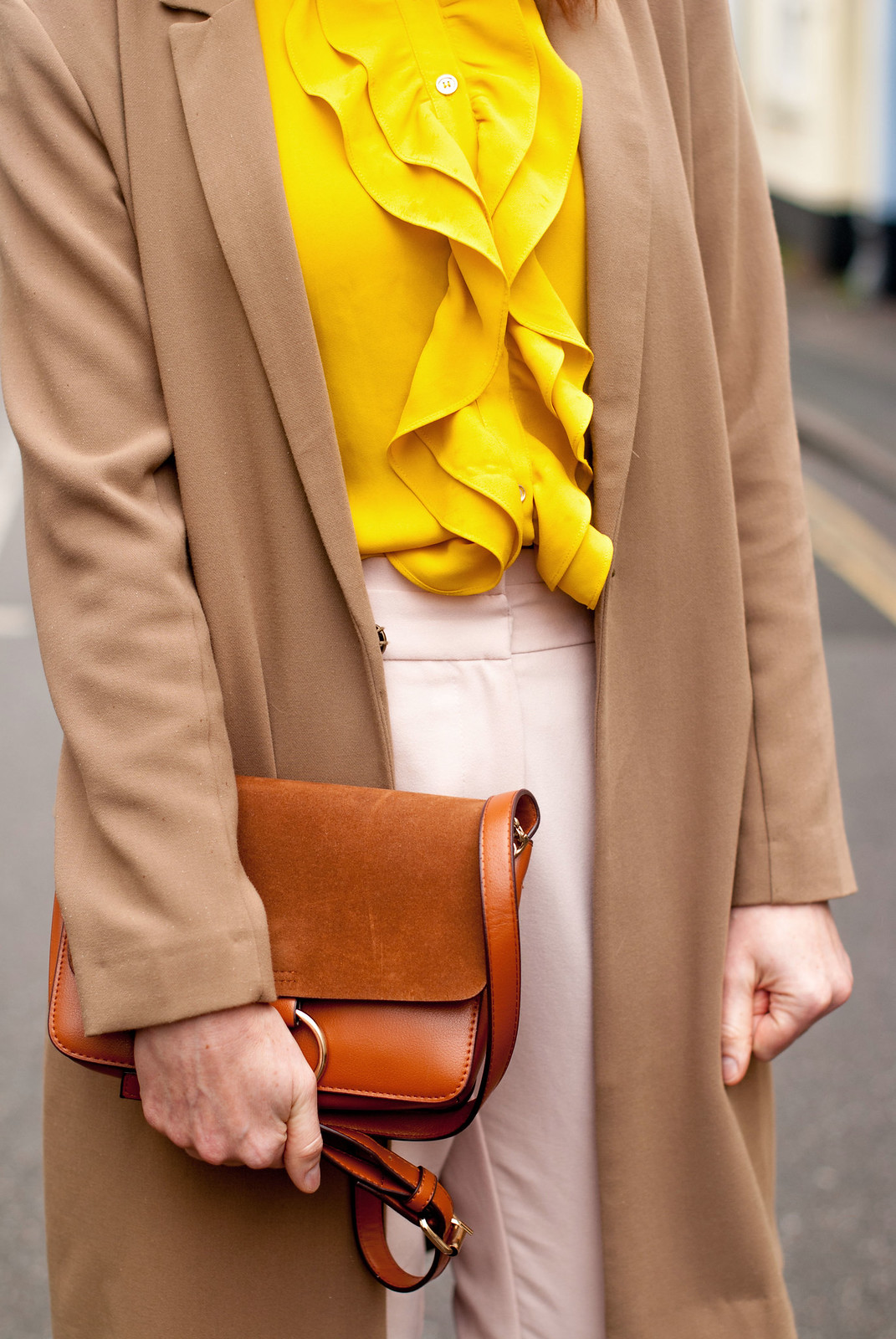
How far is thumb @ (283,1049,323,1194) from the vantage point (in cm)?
123

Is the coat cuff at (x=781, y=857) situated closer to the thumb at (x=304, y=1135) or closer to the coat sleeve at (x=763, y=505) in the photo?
the coat sleeve at (x=763, y=505)

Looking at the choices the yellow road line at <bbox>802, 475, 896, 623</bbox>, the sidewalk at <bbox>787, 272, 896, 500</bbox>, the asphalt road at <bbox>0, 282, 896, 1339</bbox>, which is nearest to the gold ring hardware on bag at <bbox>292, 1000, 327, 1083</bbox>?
the asphalt road at <bbox>0, 282, 896, 1339</bbox>

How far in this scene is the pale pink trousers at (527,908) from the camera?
4.59 ft

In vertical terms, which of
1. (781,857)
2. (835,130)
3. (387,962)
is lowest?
(835,130)

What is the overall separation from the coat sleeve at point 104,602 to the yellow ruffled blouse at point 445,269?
20 centimetres

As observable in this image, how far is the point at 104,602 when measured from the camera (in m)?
1.25

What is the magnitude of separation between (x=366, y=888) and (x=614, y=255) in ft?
2.19

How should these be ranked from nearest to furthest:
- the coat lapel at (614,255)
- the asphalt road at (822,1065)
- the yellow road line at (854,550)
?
the coat lapel at (614,255)
the asphalt road at (822,1065)
the yellow road line at (854,550)

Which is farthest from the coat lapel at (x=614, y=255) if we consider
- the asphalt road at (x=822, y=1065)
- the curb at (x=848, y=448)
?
the curb at (x=848, y=448)

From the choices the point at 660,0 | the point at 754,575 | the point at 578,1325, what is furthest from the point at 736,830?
the point at 660,0

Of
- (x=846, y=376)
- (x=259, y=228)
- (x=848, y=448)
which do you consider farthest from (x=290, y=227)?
(x=846, y=376)

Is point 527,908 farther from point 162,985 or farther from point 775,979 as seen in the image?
point 162,985

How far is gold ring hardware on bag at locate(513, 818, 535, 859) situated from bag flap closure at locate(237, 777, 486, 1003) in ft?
0.11

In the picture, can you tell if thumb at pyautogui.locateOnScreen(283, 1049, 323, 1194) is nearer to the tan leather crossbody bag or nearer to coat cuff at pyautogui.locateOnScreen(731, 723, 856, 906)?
the tan leather crossbody bag
